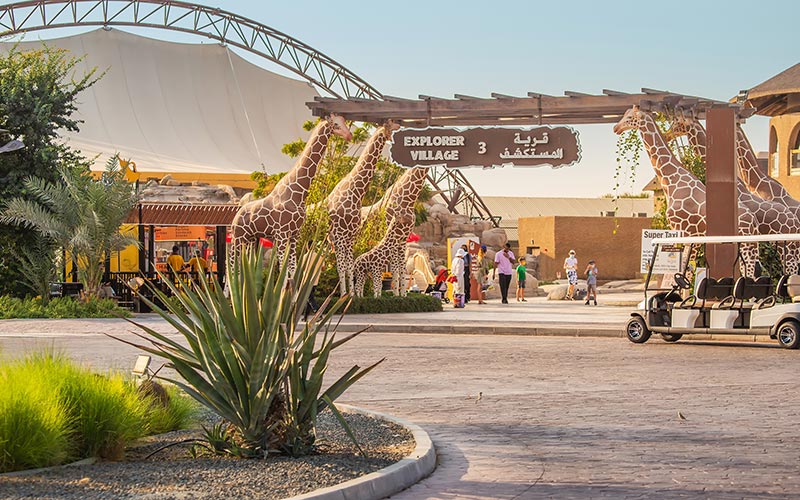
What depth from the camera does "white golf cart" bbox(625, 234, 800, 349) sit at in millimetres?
18422

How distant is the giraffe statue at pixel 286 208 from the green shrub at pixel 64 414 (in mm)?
18476

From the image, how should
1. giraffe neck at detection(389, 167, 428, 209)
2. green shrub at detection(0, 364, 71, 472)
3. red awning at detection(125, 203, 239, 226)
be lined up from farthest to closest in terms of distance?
1. red awning at detection(125, 203, 239, 226)
2. giraffe neck at detection(389, 167, 428, 209)
3. green shrub at detection(0, 364, 71, 472)

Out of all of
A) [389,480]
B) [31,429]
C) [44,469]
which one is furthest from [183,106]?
[389,480]

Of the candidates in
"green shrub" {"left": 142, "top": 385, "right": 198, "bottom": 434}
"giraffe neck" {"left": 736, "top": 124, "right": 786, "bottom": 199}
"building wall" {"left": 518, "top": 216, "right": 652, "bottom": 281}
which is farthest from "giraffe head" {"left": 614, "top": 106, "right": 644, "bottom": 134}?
"building wall" {"left": 518, "top": 216, "right": 652, "bottom": 281}

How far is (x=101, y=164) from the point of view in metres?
51.6

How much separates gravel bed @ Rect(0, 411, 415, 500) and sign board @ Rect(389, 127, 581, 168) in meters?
19.1

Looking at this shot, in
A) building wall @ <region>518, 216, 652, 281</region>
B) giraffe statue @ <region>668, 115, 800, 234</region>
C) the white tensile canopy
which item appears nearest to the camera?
giraffe statue @ <region>668, 115, 800, 234</region>

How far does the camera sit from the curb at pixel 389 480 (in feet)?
24.1

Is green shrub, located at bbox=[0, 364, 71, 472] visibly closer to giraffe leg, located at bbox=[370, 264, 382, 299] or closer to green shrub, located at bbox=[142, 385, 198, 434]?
green shrub, located at bbox=[142, 385, 198, 434]

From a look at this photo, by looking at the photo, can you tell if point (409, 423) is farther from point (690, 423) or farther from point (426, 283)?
point (426, 283)

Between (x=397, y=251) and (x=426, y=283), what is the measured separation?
15.0 metres

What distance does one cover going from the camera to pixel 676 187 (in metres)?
26.8

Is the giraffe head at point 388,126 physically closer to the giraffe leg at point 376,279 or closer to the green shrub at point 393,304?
the giraffe leg at point 376,279

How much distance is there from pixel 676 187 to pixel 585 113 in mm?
3164
